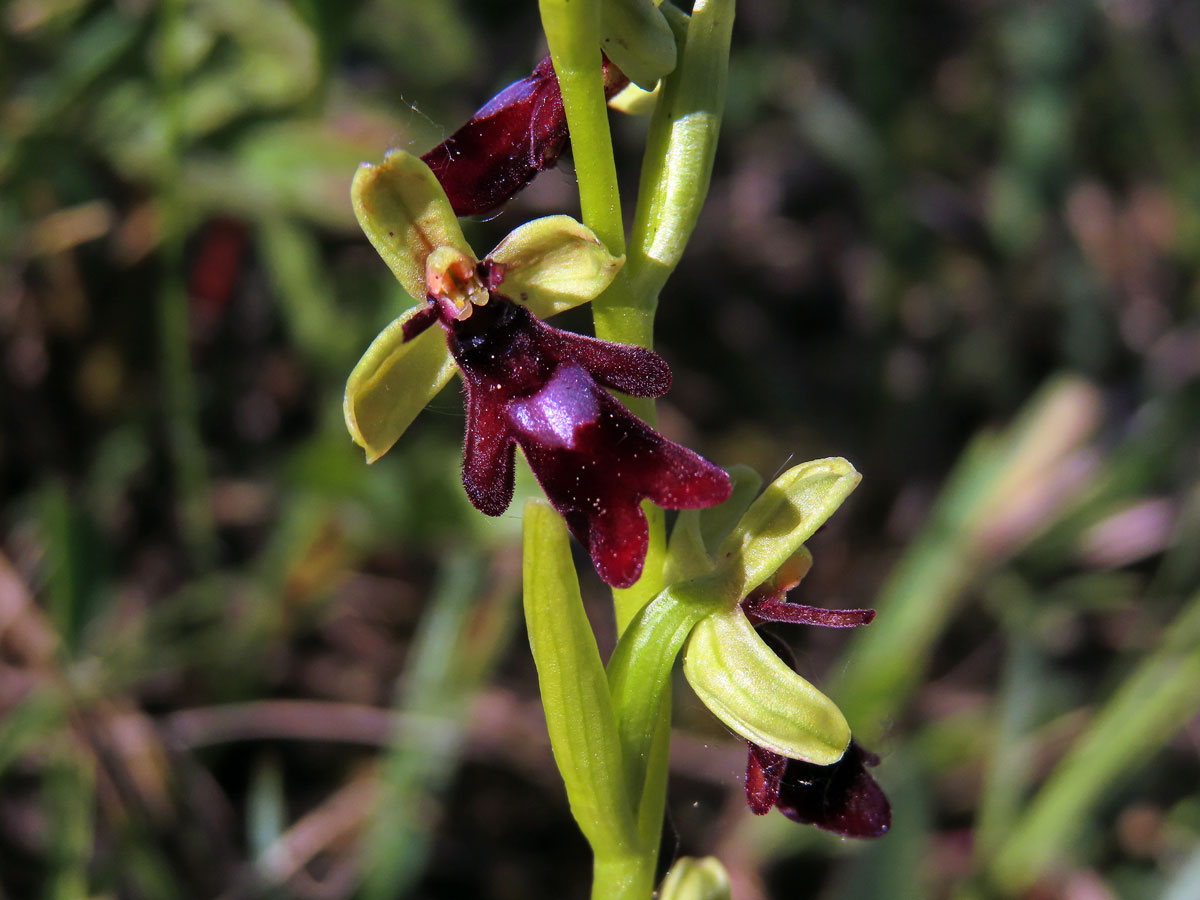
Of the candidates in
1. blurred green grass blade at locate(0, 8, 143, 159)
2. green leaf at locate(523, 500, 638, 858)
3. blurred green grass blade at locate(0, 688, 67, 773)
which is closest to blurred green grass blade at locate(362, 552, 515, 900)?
blurred green grass blade at locate(0, 688, 67, 773)

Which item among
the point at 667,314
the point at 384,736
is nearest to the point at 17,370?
the point at 384,736

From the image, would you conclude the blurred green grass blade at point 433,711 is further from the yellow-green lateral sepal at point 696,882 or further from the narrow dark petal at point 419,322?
the narrow dark petal at point 419,322

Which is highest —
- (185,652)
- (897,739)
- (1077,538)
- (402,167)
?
(402,167)

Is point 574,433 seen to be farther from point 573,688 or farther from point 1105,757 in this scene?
point 1105,757

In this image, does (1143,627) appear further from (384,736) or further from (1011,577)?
(384,736)

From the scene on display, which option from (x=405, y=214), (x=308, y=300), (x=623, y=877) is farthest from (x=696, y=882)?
(x=308, y=300)

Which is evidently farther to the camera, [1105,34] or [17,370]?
[1105,34]
